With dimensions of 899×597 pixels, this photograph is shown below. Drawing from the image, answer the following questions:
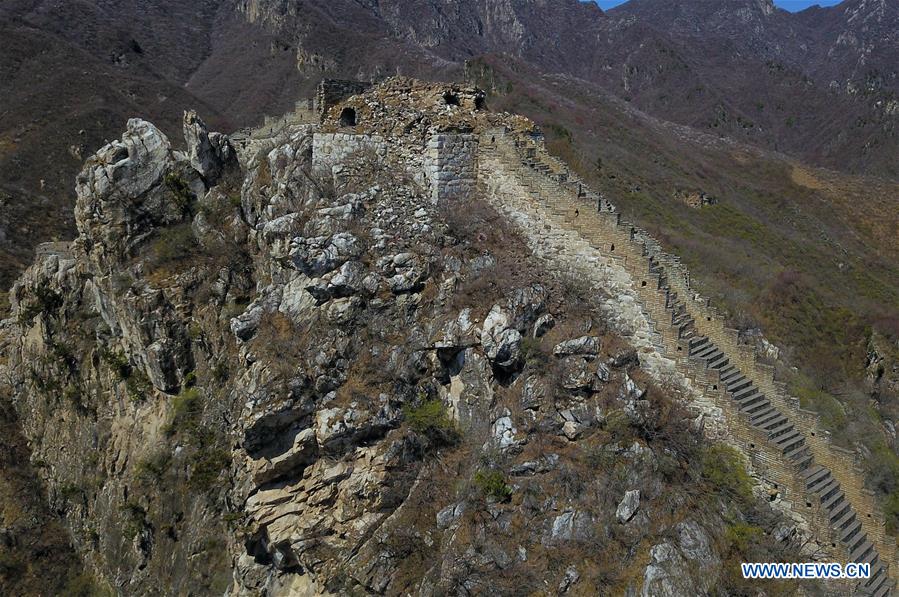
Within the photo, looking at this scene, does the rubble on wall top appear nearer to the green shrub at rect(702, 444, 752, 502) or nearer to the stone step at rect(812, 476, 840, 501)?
the green shrub at rect(702, 444, 752, 502)

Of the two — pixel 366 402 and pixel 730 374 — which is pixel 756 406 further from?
pixel 366 402

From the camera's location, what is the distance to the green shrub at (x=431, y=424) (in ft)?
48.6

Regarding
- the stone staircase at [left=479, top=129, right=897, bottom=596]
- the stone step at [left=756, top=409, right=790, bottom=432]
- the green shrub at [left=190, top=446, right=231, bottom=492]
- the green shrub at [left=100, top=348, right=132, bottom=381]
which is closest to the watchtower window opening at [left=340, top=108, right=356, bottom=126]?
the stone staircase at [left=479, top=129, right=897, bottom=596]

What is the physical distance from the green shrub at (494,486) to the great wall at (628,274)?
4482 mm

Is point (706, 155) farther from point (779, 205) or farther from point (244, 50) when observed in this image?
point (244, 50)

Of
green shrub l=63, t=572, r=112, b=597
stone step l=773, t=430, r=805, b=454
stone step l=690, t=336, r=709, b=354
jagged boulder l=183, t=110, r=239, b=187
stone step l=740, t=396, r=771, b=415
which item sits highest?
jagged boulder l=183, t=110, r=239, b=187

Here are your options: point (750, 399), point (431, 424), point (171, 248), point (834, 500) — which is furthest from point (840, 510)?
point (171, 248)

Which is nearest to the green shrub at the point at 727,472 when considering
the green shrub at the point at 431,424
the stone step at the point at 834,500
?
the stone step at the point at 834,500

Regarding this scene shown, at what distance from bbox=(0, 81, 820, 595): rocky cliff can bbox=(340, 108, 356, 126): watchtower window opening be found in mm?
428

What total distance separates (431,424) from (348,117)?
31.5ft

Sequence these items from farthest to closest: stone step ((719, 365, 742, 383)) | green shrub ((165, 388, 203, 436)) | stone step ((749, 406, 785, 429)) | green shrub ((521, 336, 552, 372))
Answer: green shrub ((165, 388, 203, 436)) → stone step ((719, 365, 742, 383)) → stone step ((749, 406, 785, 429)) → green shrub ((521, 336, 552, 372))

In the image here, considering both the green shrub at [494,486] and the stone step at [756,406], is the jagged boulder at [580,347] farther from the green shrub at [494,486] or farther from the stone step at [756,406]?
the stone step at [756,406]

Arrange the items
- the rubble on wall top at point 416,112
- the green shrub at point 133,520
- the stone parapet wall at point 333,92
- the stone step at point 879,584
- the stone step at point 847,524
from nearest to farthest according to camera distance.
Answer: the stone step at point 879,584, the stone step at point 847,524, the rubble on wall top at point 416,112, the stone parapet wall at point 333,92, the green shrub at point 133,520

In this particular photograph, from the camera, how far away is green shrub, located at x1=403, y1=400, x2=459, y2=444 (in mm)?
14805
